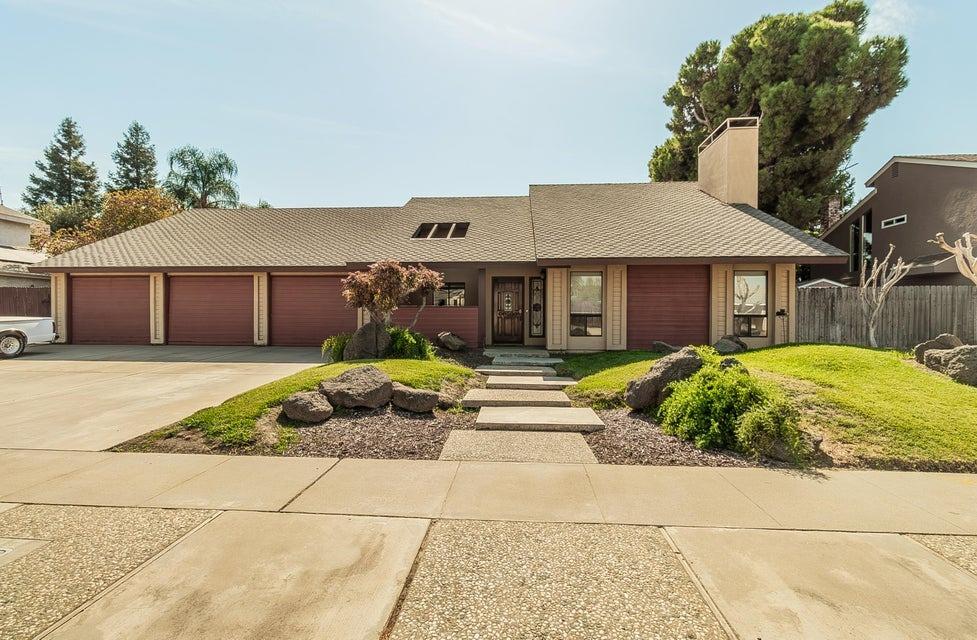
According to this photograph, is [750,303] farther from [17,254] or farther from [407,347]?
[17,254]

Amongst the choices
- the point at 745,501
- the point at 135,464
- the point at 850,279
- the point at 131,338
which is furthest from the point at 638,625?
the point at 850,279

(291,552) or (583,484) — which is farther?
(583,484)

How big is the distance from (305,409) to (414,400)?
1407 mm

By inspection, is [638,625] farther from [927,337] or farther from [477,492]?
[927,337]

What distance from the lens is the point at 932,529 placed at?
3076mm

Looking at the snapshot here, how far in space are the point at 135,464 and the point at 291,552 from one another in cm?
265

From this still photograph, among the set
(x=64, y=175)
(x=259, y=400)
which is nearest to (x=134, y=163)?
(x=64, y=175)

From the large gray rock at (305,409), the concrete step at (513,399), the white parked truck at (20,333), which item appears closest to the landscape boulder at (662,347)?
the concrete step at (513,399)

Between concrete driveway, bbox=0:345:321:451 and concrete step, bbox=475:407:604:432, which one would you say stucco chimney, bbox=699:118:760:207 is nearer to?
concrete step, bbox=475:407:604:432

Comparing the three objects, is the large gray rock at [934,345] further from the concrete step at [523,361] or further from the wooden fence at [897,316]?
the concrete step at [523,361]

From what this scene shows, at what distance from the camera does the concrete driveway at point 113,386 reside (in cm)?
519

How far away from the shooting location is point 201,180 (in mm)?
25578

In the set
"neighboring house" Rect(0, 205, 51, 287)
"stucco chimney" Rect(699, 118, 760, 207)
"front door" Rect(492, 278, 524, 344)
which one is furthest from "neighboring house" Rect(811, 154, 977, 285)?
"neighboring house" Rect(0, 205, 51, 287)

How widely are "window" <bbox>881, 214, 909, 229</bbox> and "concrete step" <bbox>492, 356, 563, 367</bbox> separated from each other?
15.7 m
